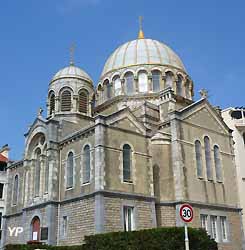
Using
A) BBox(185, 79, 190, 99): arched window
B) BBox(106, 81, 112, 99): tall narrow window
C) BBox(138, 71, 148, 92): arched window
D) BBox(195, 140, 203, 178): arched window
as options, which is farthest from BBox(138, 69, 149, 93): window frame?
BBox(195, 140, 203, 178): arched window

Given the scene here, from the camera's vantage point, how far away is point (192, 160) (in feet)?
101

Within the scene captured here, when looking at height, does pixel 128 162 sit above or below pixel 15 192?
above

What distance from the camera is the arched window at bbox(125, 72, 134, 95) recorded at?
3906 centimetres

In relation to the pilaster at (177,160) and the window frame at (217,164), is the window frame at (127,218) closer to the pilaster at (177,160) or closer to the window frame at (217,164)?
the pilaster at (177,160)

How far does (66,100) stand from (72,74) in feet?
9.86

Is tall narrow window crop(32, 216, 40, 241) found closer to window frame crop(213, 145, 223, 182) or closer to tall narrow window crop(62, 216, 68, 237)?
tall narrow window crop(62, 216, 68, 237)

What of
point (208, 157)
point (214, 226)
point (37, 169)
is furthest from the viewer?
point (37, 169)

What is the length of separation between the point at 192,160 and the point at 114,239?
1249 cm

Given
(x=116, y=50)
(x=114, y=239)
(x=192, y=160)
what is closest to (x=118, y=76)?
(x=116, y=50)

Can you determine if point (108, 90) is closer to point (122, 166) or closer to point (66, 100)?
point (66, 100)

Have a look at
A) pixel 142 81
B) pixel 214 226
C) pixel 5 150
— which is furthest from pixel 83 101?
pixel 5 150

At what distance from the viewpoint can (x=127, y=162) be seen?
92.6 ft

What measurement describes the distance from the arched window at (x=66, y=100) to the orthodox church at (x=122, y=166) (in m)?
0.10

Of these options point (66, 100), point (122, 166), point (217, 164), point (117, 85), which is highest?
point (117, 85)
